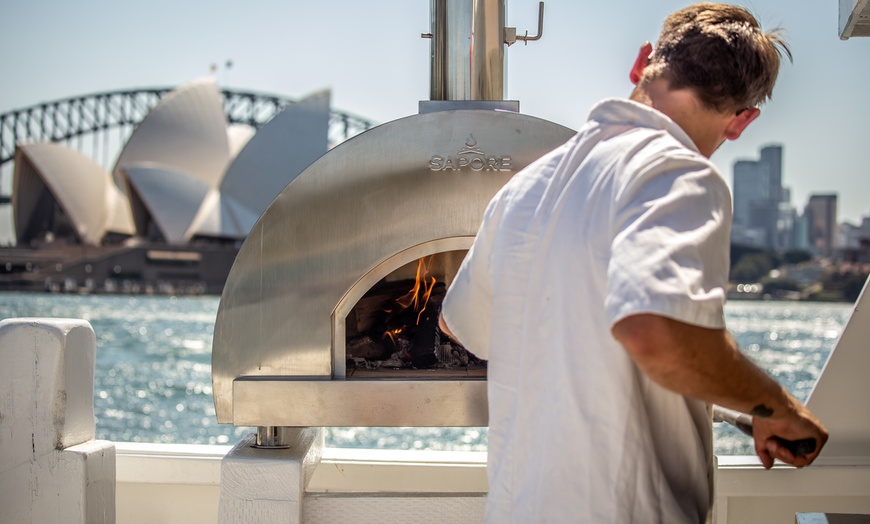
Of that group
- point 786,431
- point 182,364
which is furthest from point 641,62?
point 182,364

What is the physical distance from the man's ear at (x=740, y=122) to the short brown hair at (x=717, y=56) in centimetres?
2

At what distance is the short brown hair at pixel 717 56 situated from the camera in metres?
1.13

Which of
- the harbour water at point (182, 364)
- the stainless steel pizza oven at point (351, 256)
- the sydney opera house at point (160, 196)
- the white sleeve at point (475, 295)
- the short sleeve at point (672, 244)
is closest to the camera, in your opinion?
the short sleeve at point (672, 244)

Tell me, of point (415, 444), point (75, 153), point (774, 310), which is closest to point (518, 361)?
point (415, 444)

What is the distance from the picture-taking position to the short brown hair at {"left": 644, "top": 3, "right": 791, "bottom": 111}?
1.13m

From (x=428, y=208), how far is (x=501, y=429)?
0.99 meters

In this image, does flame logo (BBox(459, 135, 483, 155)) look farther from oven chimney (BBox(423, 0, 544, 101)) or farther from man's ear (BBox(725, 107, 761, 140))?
man's ear (BBox(725, 107, 761, 140))

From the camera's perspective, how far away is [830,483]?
8.43 feet

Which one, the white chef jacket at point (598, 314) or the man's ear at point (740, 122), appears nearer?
the white chef jacket at point (598, 314)

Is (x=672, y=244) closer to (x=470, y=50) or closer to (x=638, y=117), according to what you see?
(x=638, y=117)

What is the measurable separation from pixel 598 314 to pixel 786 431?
30 cm

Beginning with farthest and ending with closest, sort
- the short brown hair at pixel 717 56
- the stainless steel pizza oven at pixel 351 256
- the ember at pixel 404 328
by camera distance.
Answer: the ember at pixel 404 328 < the stainless steel pizza oven at pixel 351 256 < the short brown hair at pixel 717 56

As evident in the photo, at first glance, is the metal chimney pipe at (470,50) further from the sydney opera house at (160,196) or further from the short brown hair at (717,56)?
the sydney opera house at (160,196)

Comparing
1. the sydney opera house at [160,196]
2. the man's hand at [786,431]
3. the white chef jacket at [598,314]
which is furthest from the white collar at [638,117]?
the sydney opera house at [160,196]
